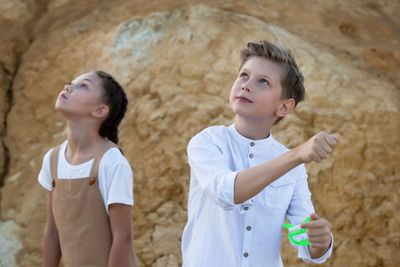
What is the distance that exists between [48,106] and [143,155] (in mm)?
811

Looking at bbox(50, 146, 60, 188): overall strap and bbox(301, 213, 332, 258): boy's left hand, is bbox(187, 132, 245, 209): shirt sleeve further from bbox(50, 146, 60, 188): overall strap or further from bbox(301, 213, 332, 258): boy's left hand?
bbox(50, 146, 60, 188): overall strap

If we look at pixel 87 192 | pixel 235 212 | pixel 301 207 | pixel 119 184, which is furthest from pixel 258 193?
pixel 87 192

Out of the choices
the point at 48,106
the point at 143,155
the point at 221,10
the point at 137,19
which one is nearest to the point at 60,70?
the point at 48,106

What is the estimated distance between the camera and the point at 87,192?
1653 mm

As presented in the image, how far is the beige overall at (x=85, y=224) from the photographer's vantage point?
1.64 m

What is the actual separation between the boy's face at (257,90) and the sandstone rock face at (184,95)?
109cm

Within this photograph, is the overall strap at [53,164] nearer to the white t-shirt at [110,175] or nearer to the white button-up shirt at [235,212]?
the white t-shirt at [110,175]

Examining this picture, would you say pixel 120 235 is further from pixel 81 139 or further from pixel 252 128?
pixel 252 128

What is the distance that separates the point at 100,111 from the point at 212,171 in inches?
27.6

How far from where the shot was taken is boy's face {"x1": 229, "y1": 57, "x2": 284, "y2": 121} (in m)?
1.38

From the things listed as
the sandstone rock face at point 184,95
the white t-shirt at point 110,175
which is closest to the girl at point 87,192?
the white t-shirt at point 110,175

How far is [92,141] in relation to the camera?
1757 millimetres

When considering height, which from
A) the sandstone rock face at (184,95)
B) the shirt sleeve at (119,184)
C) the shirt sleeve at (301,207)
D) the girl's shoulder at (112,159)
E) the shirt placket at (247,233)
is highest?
the girl's shoulder at (112,159)

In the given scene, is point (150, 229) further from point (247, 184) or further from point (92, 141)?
point (247, 184)
